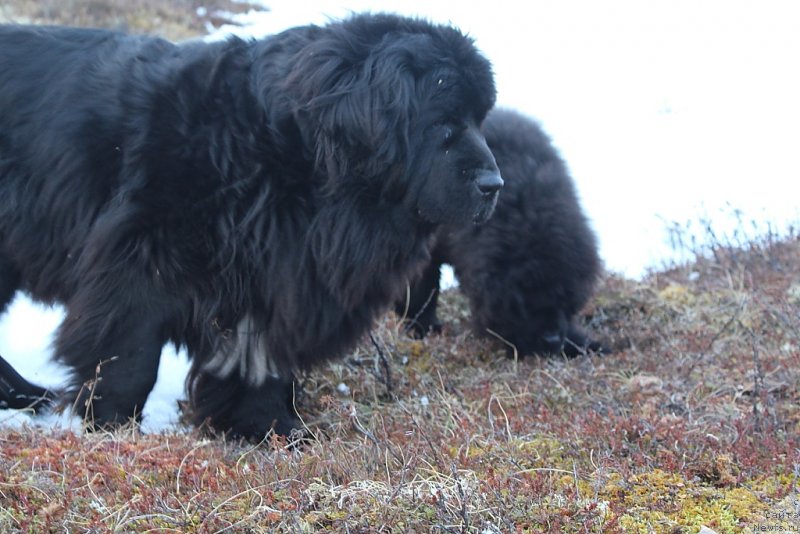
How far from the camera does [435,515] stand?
2711 mm

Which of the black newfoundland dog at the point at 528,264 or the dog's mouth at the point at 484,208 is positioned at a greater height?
the dog's mouth at the point at 484,208

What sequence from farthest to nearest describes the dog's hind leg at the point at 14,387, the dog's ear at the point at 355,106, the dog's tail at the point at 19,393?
the dog's tail at the point at 19,393
the dog's hind leg at the point at 14,387
the dog's ear at the point at 355,106

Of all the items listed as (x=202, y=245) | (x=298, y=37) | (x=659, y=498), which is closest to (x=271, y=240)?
(x=202, y=245)

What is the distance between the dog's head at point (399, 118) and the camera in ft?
12.7

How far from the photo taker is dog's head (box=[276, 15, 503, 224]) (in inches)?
152

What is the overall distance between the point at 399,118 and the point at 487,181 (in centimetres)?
47

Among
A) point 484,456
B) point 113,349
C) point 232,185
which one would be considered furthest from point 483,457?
point 113,349

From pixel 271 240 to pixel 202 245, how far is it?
303 millimetres

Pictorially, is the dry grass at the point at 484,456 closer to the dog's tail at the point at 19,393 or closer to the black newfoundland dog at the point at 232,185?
the black newfoundland dog at the point at 232,185

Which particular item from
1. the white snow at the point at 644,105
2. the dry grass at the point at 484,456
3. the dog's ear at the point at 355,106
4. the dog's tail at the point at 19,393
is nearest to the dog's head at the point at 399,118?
the dog's ear at the point at 355,106

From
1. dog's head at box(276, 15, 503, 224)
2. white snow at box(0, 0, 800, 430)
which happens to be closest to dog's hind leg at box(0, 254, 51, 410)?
white snow at box(0, 0, 800, 430)

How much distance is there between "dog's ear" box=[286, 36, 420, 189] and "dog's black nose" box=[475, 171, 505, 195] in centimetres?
34

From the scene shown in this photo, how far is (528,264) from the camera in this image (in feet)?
18.6

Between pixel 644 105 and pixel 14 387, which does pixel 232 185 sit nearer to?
pixel 14 387
